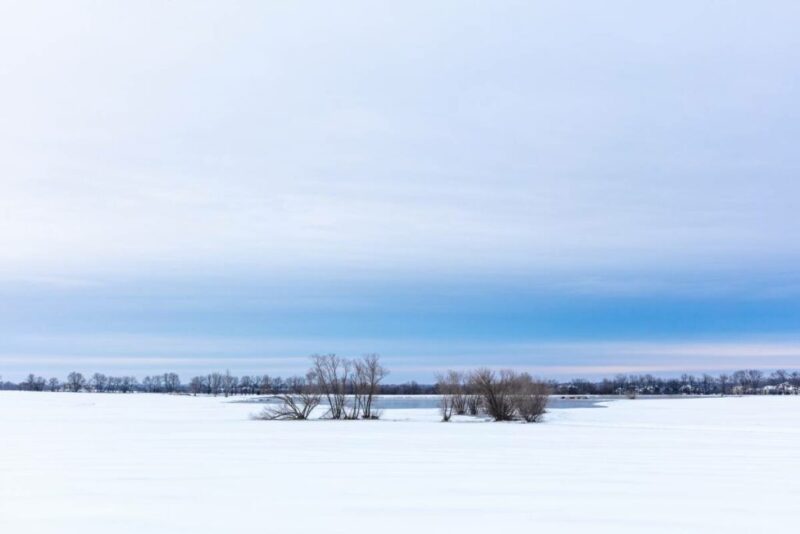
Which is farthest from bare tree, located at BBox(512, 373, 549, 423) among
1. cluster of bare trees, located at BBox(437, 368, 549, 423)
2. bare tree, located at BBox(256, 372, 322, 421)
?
bare tree, located at BBox(256, 372, 322, 421)

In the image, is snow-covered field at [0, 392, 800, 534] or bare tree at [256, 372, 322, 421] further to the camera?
bare tree at [256, 372, 322, 421]

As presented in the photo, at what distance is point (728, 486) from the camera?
13648 mm

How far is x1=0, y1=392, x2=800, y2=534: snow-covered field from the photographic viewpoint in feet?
33.3

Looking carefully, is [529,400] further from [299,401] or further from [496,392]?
[299,401]

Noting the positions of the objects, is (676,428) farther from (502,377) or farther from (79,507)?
(79,507)

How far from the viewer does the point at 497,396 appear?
47438 mm

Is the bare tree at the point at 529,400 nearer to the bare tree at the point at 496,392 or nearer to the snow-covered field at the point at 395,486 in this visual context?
the bare tree at the point at 496,392

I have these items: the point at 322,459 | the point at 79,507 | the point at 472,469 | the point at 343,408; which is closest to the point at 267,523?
the point at 79,507

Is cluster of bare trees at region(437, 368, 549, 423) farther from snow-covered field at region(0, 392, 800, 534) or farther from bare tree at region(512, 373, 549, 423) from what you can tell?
snow-covered field at region(0, 392, 800, 534)

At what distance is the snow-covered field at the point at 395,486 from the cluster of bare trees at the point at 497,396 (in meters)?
21.8

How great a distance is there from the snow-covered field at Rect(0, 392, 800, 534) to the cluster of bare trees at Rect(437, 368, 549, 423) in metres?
21.8

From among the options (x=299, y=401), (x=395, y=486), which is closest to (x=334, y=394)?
(x=299, y=401)

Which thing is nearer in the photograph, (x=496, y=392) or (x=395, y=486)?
(x=395, y=486)

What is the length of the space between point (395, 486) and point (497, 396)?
34997 mm
